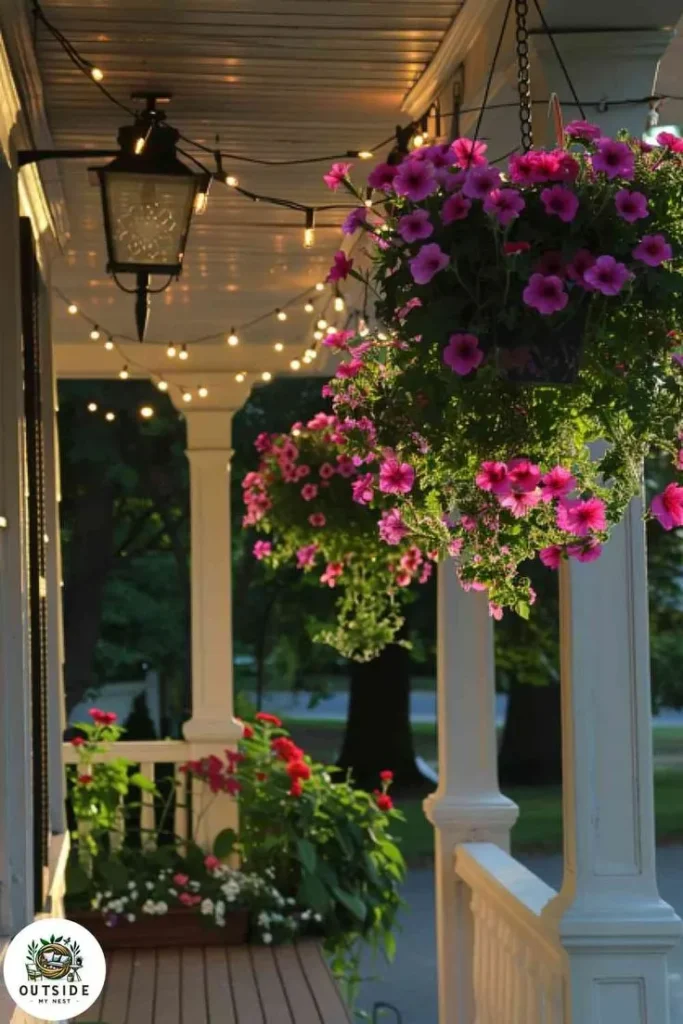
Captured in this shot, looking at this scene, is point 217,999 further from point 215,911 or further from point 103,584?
point 103,584

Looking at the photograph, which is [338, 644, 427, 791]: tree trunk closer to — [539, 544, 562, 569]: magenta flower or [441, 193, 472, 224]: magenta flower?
[539, 544, 562, 569]: magenta flower

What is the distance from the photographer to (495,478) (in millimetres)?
2139

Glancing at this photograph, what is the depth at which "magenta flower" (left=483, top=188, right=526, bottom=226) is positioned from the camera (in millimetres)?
2023

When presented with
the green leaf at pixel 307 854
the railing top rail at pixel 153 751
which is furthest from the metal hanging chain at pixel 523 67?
the railing top rail at pixel 153 751

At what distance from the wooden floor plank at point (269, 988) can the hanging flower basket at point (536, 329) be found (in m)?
2.98

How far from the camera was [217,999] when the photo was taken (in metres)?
5.03

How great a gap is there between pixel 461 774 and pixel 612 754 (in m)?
1.79

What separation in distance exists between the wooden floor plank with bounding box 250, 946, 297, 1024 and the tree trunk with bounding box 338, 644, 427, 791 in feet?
27.8

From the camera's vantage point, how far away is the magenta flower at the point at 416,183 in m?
2.10

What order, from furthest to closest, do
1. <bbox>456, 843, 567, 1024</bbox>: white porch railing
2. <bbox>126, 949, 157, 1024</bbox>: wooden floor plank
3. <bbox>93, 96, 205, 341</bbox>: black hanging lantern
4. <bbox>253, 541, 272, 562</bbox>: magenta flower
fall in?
1. <bbox>253, 541, 272, 562</bbox>: magenta flower
2. <bbox>126, 949, 157, 1024</bbox>: wooden floor plank
3. <bbox>93, 96, 205, 341</bbox>: black hanging lantern
4. <bbox>456, 843, 567, 1024</bbox>: white porch railing

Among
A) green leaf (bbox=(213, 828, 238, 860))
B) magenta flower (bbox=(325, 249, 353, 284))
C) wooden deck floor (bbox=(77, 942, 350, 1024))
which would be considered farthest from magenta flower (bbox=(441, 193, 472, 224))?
green leaf (bbox=(213, 828, 238, 860))

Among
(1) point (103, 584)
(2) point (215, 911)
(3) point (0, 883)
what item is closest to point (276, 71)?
(3) point (0, 883)

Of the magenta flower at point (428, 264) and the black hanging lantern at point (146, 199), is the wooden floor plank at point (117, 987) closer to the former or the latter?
the black hanging lantern at point (146, 199)

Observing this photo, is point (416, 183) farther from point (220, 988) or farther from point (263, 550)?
point (220, 988)
